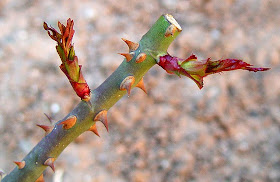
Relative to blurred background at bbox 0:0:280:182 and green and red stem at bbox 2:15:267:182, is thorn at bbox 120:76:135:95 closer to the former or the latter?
green and red stem at bbox 2:15:267:182

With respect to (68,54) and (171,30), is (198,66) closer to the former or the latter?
(171,30)

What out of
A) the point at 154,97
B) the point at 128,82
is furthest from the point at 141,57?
the point at 154,97

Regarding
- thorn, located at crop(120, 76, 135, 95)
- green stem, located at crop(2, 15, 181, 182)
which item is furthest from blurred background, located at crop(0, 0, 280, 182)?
thorn, located at crop(120, 76, 135, 95)

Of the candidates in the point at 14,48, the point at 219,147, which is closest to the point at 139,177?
the point at 219,147

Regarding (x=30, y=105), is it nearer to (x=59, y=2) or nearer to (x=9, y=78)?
(x=9, y=78)

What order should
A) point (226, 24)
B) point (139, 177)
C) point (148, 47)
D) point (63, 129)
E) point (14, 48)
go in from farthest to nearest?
point (226, 24)
point (14, 48)
point (139, 177)
point (63, 129)
point (148, 47)
